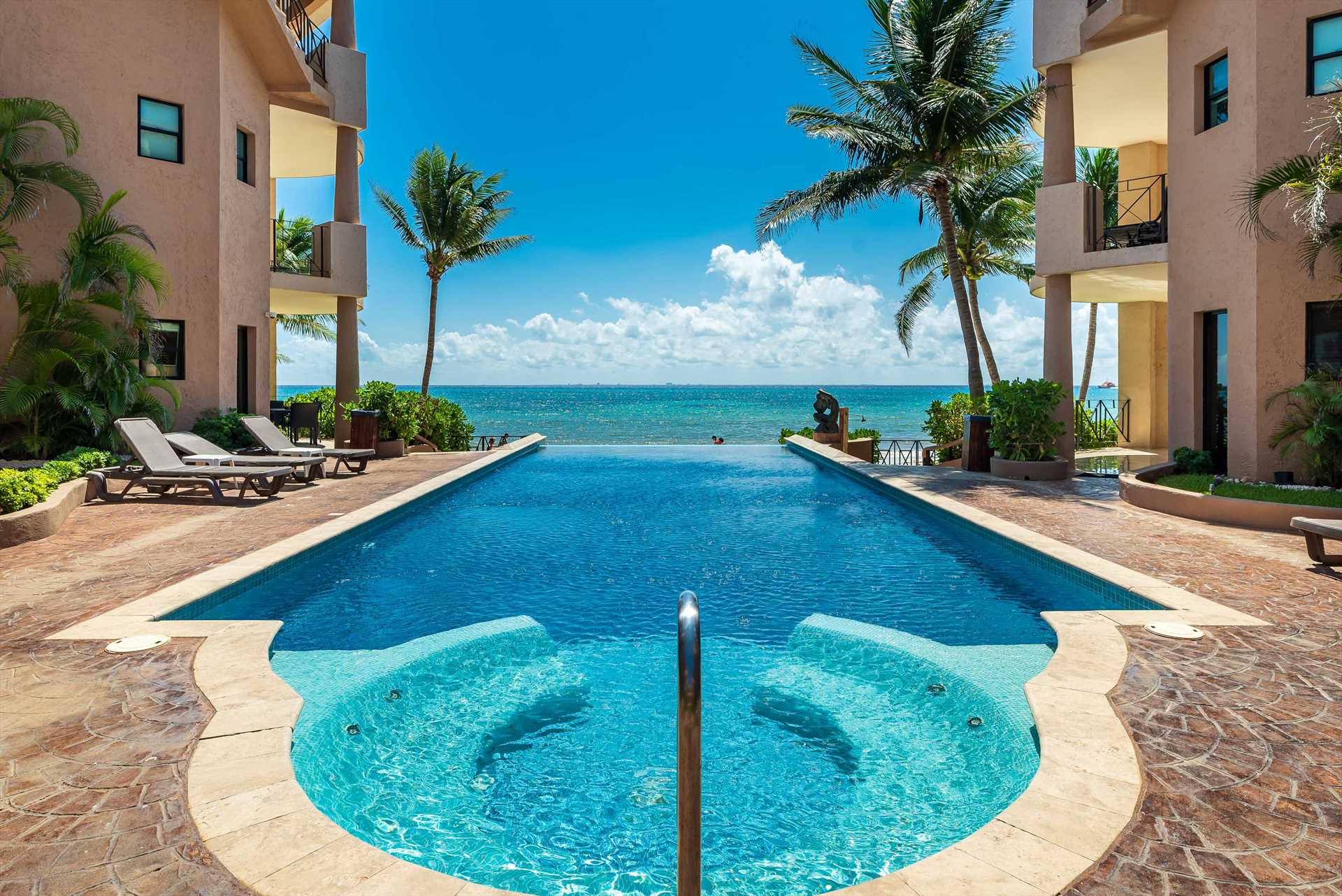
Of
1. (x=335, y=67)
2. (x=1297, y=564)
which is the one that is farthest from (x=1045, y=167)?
(x=335, y=67)

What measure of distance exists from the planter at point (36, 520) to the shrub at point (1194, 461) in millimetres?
15039

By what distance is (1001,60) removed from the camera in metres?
16.4

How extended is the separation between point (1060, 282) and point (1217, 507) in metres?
6.73

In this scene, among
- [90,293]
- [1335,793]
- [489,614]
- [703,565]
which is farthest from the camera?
[90,293]

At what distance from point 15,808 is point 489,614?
3.93 metres

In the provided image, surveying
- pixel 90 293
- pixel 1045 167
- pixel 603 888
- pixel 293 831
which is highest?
pixel 1045 167

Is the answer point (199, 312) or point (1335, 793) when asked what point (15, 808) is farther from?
point (199, 312)

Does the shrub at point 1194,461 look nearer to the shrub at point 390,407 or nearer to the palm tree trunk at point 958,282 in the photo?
the palm tree trunk at point 958,282

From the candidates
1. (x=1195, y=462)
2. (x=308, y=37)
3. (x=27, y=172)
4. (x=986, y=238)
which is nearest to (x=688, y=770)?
(x=1195, y=462)

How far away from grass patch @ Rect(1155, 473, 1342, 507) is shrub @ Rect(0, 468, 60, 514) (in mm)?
13648

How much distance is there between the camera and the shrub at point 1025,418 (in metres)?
13.0

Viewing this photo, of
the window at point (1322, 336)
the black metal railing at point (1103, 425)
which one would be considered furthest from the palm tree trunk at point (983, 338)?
the window at point (1322, 336)

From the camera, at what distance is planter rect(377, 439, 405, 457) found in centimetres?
1712

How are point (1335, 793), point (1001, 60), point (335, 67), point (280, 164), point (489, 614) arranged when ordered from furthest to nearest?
1. point (280, 164)
2. point (335, 67)
3. point (1001, 60)
4. point (489, 614)
5. point (1335, 793)
